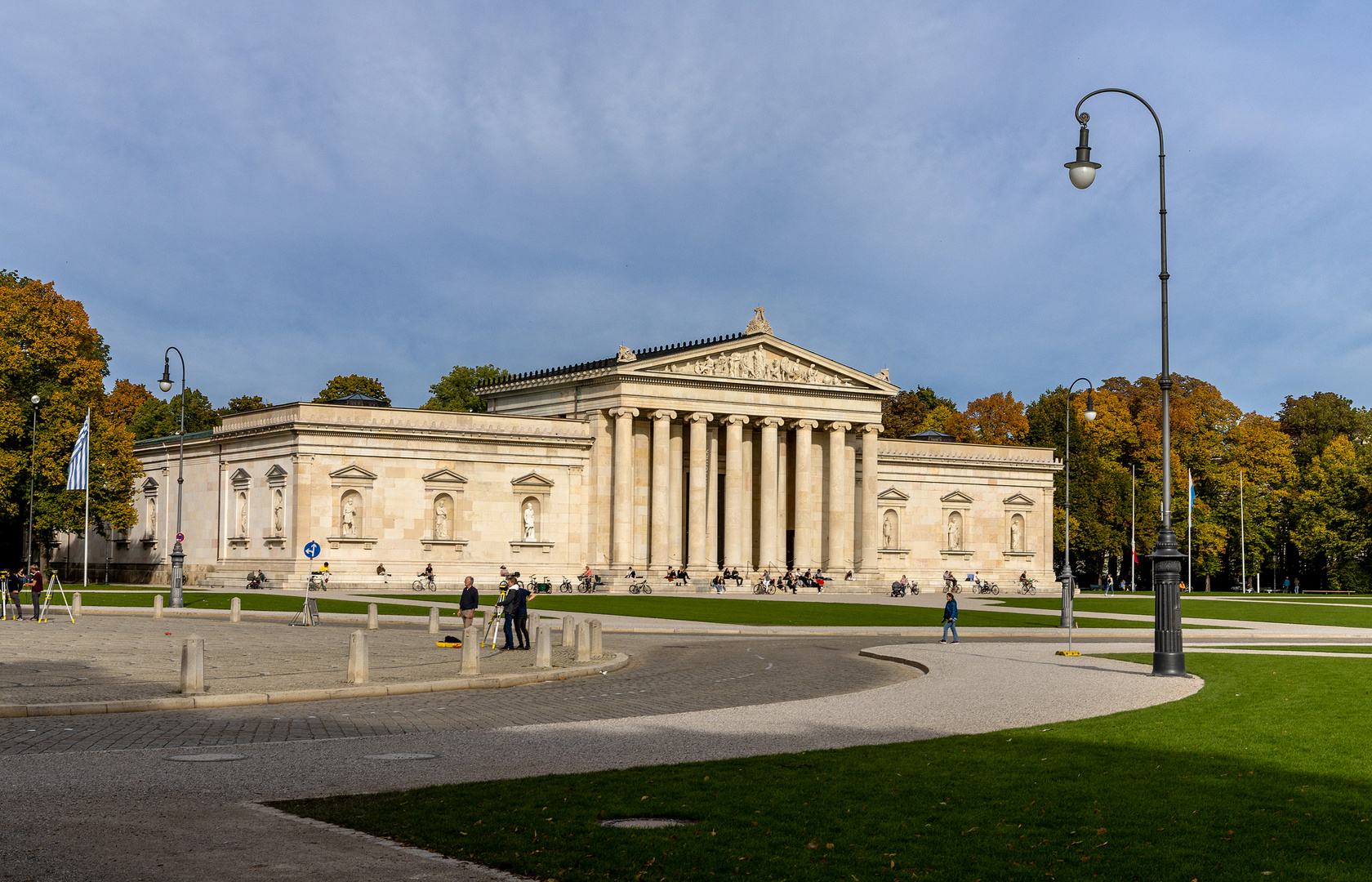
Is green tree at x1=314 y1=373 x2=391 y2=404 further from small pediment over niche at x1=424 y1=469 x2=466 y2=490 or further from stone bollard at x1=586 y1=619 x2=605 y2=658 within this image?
stone bollard at x1=586 y1=619 x2=605 y2=658

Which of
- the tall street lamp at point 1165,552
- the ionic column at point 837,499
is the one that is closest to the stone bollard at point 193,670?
the tall street lamp at point 1165,552

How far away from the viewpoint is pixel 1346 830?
1143 centimetres

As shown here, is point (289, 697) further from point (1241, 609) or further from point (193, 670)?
point (1241, 609)

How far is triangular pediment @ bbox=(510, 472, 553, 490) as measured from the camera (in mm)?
84875

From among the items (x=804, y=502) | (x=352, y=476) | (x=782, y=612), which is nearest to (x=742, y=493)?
(x=804, y=502)

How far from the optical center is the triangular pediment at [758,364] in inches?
3428

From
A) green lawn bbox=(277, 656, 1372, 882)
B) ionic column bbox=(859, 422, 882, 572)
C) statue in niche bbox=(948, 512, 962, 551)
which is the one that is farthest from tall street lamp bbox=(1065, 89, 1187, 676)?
statue in niche bbox=(948, 512, 962, 551)

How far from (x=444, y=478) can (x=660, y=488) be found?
13.8m


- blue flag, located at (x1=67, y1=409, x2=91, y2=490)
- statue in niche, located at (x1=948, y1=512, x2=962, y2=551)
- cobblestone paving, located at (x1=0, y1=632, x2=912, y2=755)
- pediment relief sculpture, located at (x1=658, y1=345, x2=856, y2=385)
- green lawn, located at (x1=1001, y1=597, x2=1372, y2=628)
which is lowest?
green lawn, located at (x1=1001, y1=597, x2=1372, y2=628)

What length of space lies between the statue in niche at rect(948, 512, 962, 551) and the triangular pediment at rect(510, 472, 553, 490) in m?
32.5

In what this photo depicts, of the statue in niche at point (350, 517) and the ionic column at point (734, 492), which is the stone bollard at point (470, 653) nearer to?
the statue in niche at point (350, 517)

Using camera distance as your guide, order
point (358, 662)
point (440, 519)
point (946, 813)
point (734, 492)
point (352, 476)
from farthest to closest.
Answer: point (734, 492) < point (440, 519) < point (352, 476) < point (358, 662) < point (946, 813)

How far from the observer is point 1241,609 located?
6512 centimetres

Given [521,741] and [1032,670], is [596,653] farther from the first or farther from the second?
[521,741]
